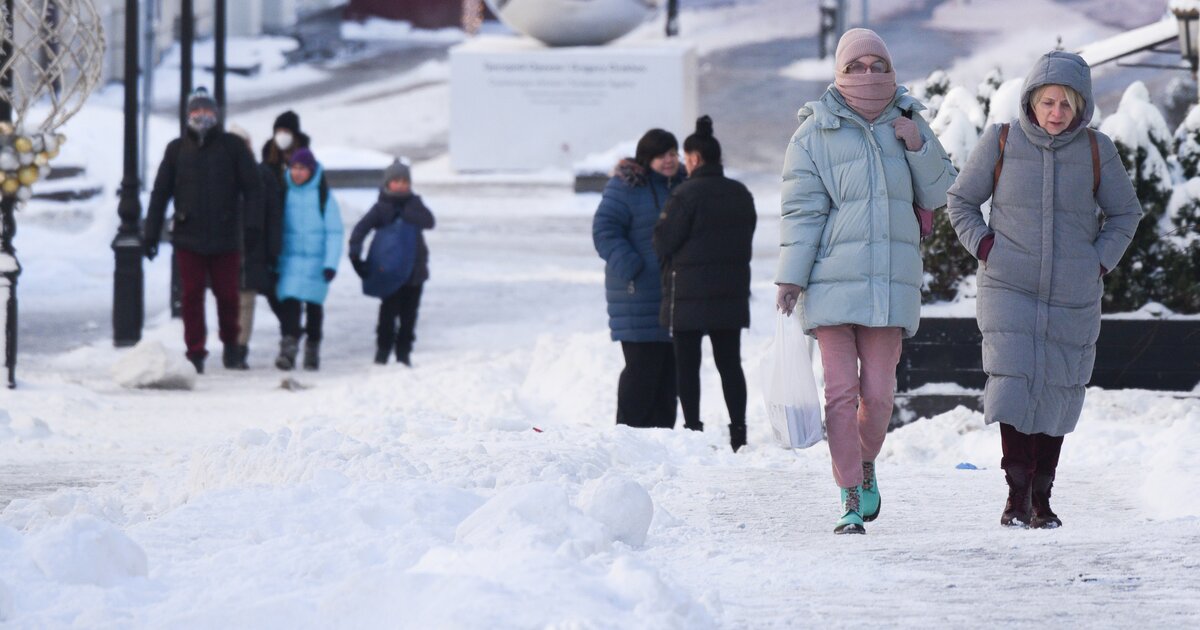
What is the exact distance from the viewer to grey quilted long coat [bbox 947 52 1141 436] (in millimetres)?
6586

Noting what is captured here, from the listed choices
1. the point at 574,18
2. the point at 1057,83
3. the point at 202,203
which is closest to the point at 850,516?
the point at 1057,83

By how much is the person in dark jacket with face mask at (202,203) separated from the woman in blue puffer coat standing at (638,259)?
3.64m

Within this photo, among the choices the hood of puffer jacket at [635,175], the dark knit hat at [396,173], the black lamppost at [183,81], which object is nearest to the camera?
the hood of puffer jacket at [635,175]

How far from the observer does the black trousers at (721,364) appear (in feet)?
29.6

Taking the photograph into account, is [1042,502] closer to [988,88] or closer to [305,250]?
[988,88]

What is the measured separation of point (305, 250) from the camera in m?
13.0

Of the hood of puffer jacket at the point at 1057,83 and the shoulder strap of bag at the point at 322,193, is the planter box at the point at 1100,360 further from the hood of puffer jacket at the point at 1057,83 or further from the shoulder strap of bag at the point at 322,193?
the shoulder strap of bag at the point at 322,193

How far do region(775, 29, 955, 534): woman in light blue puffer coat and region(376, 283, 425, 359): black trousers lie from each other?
22.0 feet

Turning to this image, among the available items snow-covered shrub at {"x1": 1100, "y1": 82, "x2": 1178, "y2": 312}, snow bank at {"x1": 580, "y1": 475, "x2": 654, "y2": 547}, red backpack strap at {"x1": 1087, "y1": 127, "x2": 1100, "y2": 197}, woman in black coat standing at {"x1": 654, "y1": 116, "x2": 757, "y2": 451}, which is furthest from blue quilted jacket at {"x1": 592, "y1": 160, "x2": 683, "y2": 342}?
snow bank at {"x1": 580, "y1": 475, "x2": 654, "y2": 547}

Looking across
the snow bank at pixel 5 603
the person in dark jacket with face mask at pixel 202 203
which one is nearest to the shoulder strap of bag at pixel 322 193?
the person in dark jacket with face mask at pixel 202 203

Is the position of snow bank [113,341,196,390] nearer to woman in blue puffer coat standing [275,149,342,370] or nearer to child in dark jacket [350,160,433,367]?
woman in blue puffer coat standing [275,149,342,370]

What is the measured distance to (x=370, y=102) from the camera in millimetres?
34469

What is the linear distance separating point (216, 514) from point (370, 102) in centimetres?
2844

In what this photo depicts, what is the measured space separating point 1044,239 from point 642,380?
10.6 feet
